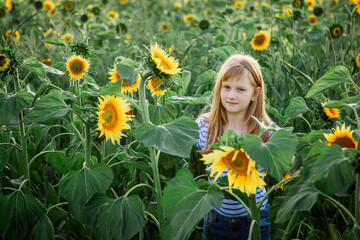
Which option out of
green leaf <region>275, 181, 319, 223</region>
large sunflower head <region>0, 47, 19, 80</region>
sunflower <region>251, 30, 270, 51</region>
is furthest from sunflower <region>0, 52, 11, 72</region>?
sunflower <region>251, 30, 270, 51</region>

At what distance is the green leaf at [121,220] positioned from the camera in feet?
3.38

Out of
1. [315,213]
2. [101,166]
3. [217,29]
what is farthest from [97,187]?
[217,29]

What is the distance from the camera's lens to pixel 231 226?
134 cm

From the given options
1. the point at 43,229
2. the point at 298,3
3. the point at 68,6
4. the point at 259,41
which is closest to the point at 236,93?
the point at 43,229

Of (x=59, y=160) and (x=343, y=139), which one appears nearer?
(x=343, y=139)

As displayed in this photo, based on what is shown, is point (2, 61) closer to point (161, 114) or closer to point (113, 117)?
point (113, 117)

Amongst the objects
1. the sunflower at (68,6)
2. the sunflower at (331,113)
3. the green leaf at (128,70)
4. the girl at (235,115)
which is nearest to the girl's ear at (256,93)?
the girl at (235,115)

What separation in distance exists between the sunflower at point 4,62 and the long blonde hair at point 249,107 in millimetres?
692

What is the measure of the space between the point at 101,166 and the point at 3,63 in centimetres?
44

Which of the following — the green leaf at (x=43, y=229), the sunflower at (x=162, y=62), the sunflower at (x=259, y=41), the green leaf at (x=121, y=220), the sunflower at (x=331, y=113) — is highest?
the sunflower at (x=259, y=41)

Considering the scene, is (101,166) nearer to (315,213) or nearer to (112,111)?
(112,111)

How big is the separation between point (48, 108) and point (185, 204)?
0.48m

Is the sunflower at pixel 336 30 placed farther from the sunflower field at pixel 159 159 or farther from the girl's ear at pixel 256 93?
the girl's ear at pixel 256 93

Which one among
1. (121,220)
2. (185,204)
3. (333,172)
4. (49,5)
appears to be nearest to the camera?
(333,172)
